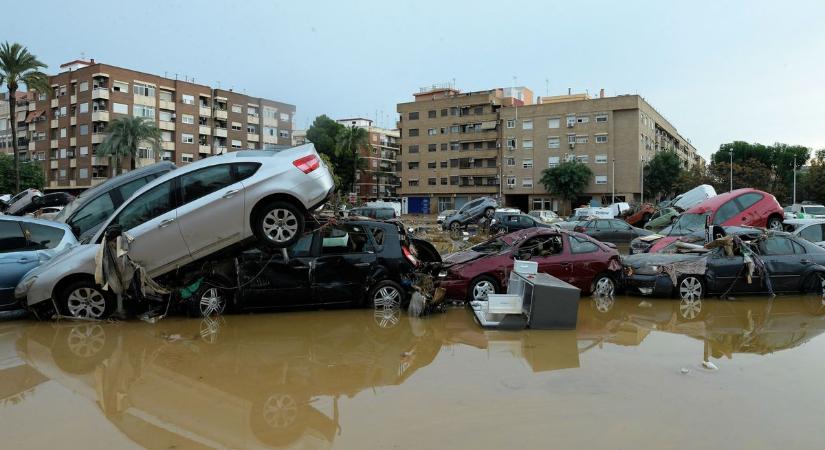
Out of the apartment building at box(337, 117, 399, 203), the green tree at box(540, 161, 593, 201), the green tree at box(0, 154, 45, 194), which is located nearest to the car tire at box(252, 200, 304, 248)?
the green tree at box(0, 154, 45, 194)

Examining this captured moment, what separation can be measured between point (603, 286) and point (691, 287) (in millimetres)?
1578

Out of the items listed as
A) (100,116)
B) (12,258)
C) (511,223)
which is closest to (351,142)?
(100,116)

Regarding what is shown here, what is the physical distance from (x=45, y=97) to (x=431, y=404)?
7796 centimetres

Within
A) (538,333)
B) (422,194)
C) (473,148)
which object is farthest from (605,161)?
(538,333)

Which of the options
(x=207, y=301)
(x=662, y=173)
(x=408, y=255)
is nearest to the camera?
(x=207, y=301)

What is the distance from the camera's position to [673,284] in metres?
10.1

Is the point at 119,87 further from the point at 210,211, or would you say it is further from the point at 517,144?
the point at 210,211

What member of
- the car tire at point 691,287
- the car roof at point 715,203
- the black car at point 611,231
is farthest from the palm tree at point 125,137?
the car tire at point 691,287

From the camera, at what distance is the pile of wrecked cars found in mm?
7625

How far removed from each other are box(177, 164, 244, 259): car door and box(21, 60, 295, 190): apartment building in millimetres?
51384

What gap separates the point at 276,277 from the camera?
8375 mm

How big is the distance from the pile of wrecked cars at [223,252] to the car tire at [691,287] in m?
5.14

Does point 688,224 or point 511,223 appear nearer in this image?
point 688,224

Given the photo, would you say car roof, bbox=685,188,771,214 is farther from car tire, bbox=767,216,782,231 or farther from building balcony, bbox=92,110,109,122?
building balcony, bbox=92,110,109,122
